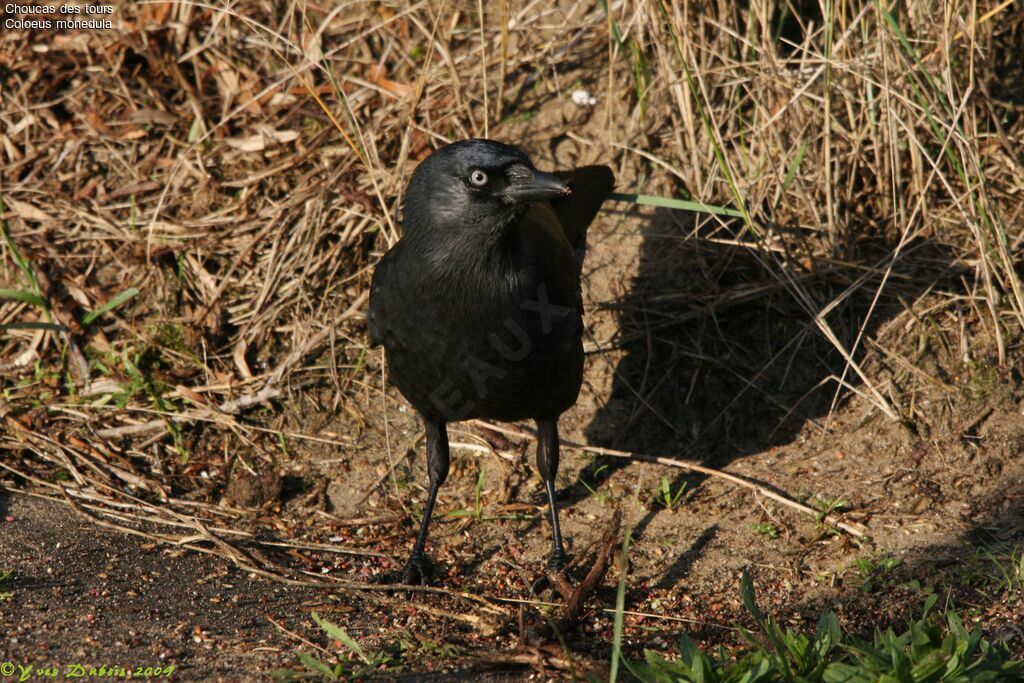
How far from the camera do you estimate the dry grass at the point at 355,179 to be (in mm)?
4578

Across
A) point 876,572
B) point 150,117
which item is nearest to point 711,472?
point 876,572

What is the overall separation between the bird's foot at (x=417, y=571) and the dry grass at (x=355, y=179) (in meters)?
0.78

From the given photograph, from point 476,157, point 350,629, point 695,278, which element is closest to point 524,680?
point 350,629

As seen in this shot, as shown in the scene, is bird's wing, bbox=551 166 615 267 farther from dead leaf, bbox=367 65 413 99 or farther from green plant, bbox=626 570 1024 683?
green plant, bbox=626 570 1024 683

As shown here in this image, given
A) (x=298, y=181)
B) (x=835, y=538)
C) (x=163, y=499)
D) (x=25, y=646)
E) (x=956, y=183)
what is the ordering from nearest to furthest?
(x=25, y=646) < (x=835, y=538) < (x=163, y=499) < (x=956, y=183) < (x=298, y=181)

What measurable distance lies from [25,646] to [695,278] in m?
3.46

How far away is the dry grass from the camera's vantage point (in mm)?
4578

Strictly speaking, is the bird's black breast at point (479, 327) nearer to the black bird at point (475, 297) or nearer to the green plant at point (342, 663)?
the black bird at point (475, 297)

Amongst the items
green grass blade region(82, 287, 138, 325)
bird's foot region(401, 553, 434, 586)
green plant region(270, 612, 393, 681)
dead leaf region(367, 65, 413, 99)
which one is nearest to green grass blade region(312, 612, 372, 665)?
green plant region(270, 612, 393, 681)

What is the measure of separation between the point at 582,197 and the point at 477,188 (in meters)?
1.35

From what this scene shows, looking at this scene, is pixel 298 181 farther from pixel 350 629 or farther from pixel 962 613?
pixel 962 613

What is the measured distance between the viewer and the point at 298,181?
213 inches

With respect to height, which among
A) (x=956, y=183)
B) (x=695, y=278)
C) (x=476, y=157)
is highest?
(x=476, y=157)

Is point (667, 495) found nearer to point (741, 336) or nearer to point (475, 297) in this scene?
point (741, 336)
